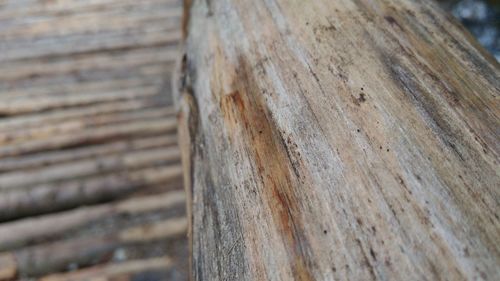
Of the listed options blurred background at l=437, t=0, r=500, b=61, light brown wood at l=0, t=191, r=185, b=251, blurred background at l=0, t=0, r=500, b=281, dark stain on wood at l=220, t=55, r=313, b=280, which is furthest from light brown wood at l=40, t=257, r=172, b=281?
blurred background at l=437, t=0, r=500, b=61

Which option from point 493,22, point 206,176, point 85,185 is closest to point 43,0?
point 85,185

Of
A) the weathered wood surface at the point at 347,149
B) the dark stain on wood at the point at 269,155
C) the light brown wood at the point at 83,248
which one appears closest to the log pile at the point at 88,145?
the light brown wood at the point at 83,248

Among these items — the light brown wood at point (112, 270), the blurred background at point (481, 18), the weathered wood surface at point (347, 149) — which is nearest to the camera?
the weathered wood surface at point (347, 149)

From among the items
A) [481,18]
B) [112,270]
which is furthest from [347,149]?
[481,18]

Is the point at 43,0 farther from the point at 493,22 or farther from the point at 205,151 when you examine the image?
the point at 493,22

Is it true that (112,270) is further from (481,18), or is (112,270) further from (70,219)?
(481,18)

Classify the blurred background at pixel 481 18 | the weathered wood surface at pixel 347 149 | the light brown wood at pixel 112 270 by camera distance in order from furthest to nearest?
the blurred background at pixel 481 18, the light brown wood at pixel 112 270, the weathered wood surface at pixel 347 149

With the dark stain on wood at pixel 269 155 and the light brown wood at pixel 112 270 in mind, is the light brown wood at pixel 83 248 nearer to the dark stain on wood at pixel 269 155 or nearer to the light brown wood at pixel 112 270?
the light brown wood at pixel 112 270

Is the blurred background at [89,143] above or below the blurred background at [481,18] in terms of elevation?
above
